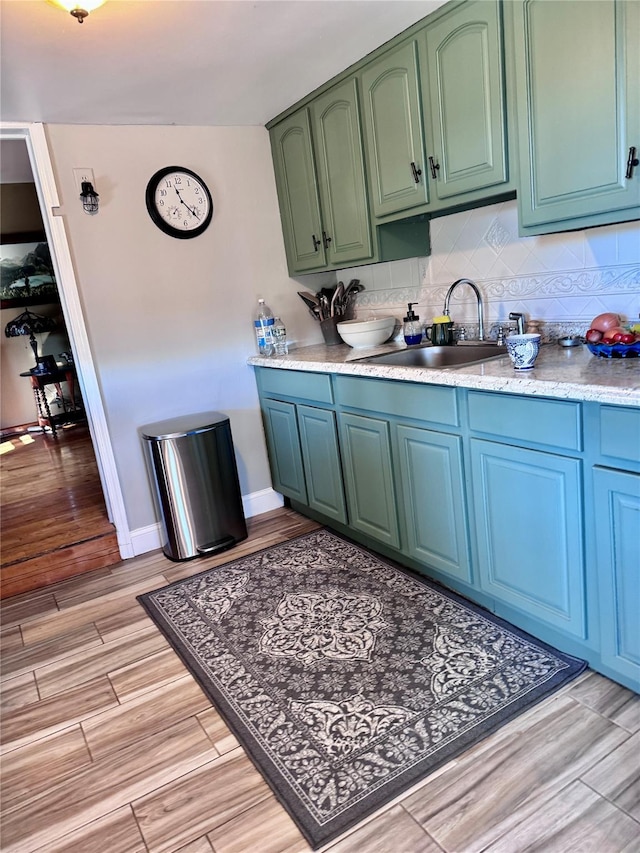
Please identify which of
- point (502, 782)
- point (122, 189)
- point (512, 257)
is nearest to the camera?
point (502, 782)

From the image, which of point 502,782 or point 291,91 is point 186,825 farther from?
point 291,91

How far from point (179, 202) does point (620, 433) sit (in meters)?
2.55

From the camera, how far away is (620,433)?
1575mm

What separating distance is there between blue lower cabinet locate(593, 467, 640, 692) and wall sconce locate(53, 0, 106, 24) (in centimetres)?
196

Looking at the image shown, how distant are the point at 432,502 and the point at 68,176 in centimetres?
234

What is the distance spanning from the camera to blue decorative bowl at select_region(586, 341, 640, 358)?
187cm

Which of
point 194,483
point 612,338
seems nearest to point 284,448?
point 194,483

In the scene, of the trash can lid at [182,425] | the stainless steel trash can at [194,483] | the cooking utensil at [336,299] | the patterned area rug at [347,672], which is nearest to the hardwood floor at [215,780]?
the patterned area rug at [347,672]

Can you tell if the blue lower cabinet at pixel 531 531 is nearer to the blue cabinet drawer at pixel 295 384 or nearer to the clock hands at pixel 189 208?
the blue cabinet drawer at pixel 295 384

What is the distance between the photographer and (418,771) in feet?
5.24

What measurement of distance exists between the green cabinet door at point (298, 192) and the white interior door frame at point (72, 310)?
3.95 feet

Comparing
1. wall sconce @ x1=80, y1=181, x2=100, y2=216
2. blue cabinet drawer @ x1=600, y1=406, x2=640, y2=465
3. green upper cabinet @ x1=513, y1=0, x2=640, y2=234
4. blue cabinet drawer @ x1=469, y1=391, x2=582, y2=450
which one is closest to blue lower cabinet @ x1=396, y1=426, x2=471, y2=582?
blue cabinet drawer @ x1=469, y1=391, x2=582, y2=450

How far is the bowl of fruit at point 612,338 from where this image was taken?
188cm

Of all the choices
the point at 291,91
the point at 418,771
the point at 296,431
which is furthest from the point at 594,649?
the point at 291,91
